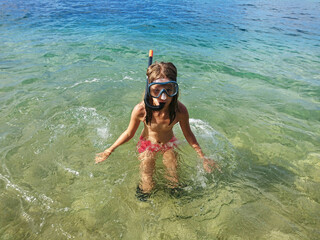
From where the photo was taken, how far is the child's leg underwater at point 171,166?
2.90 metres

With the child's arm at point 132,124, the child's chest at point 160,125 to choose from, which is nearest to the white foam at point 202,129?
the child's chest at point 160,125

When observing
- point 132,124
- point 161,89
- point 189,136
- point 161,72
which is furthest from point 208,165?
point 161,72

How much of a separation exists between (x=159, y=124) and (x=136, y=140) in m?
1.00

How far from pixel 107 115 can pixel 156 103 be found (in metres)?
2.24

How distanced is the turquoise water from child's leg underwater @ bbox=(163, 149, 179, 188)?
0.35 ft

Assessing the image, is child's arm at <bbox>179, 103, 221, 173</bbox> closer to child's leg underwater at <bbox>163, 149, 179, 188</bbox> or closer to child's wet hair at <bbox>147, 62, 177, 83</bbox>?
child's leg underwater at <bbox>163, 149, 179, 188</bbox>

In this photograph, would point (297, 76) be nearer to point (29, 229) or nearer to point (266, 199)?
point (266, 199)

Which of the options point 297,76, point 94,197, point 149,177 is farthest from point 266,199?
point 297,76

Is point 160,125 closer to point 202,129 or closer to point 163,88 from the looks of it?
point 163,88

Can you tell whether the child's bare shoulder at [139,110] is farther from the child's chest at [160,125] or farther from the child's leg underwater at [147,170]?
the child's leg underwater at [147,170]

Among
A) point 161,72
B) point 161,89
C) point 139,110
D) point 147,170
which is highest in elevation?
point 161,72

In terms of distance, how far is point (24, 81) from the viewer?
564 centimetres

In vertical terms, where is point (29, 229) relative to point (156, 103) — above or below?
below

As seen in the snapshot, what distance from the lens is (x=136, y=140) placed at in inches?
150
